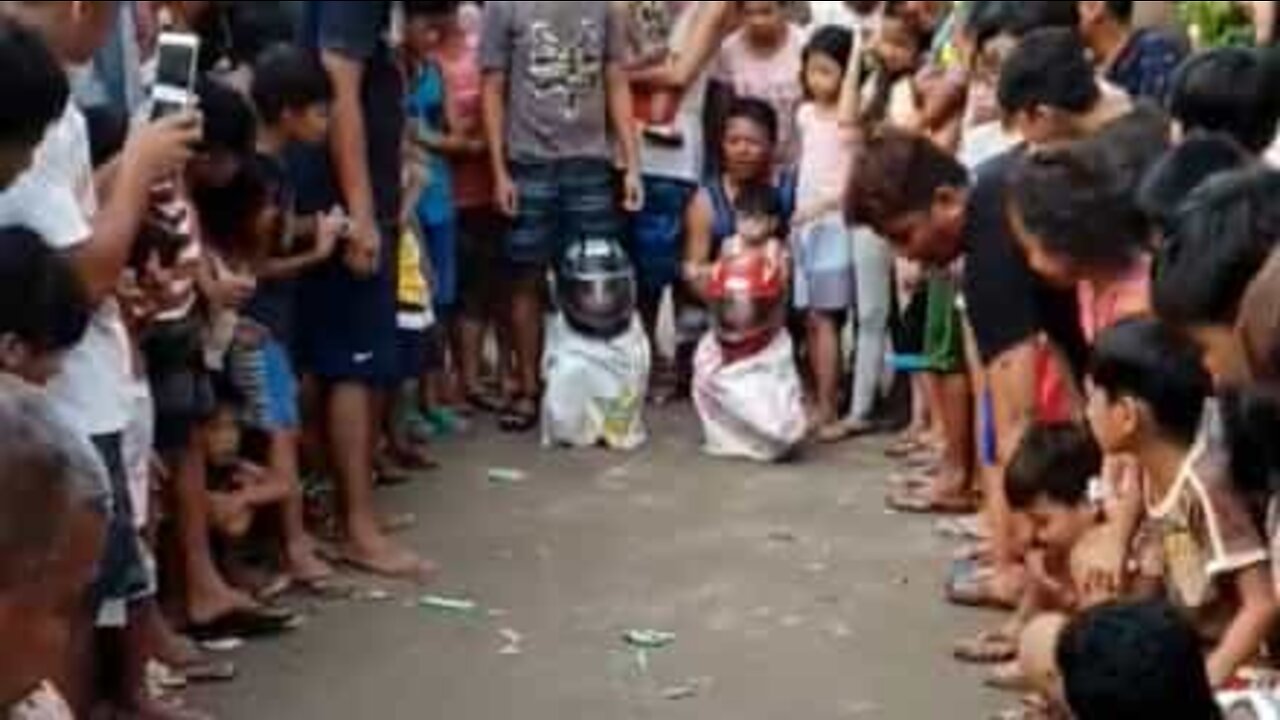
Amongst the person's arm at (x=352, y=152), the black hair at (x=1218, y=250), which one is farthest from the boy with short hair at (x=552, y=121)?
the black hair at (x=1218, y=250)

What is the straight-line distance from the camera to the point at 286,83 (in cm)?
628

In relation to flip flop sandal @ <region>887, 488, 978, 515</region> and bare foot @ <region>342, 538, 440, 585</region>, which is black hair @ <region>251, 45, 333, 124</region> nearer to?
bare foot @ <region>342, 538, 440, 585</region>

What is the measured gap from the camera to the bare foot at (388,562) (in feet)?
21.5

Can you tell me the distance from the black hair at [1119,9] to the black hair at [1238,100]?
1681 millimetres

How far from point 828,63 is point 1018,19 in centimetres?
119

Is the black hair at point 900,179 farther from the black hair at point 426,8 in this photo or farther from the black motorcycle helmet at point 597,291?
the black motorcycle helmet at point 597,291

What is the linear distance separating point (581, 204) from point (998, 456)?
7.61 feet

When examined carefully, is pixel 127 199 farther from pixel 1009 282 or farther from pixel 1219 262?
pixel 1009 282

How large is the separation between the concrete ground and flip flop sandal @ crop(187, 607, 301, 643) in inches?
2.3

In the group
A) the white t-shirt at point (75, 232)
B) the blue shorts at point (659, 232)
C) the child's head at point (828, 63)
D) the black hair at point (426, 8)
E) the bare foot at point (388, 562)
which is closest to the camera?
the white t-shirt at point (75, 232)

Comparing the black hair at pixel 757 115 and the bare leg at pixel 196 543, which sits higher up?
the black hair at pixel 757 115

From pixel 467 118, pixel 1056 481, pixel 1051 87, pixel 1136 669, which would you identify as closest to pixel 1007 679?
pixel 1056 481

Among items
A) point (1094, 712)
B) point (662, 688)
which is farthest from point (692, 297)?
point (1094, 712)

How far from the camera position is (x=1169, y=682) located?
11.8 ft
